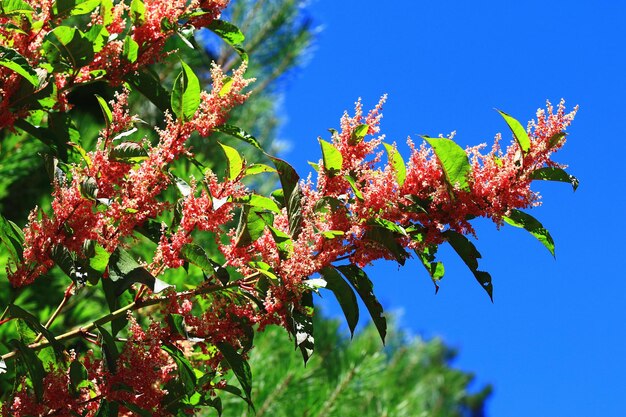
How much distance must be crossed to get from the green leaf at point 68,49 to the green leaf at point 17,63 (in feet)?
0.19

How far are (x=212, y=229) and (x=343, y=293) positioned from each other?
0.60 ft

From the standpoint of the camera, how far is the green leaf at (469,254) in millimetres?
933

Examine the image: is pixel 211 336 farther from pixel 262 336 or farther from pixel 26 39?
pixel 262 336

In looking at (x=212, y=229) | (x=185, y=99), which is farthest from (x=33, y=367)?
(x=185, y=99)

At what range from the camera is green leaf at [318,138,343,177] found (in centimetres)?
89

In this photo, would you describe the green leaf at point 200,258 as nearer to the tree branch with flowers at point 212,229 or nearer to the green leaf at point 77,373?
the tree branch with flowers at point 212,229

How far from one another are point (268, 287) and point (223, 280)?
69 mm

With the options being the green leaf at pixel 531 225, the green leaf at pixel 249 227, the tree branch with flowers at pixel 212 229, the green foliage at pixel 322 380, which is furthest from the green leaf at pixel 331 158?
the green foliage at pixel 322 380

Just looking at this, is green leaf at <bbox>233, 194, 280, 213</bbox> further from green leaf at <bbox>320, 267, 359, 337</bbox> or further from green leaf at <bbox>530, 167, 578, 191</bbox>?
green leaf at <bbox>530, 167, 578, 191</bbox>

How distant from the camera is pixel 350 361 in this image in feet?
13.3

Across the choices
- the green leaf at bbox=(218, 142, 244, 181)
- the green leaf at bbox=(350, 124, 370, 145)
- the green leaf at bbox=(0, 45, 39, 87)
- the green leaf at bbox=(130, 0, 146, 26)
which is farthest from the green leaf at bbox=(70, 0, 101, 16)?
the green leaf at bbox=(350, 124, 370, 145)

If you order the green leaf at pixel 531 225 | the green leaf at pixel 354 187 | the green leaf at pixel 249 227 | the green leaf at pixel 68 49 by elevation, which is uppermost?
the green leaf at pixel 68 49

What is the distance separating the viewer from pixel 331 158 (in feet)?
2.98

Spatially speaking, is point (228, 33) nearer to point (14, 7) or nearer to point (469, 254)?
point (14, 7)
